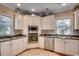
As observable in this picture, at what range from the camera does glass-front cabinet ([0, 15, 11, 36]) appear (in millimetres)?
1667

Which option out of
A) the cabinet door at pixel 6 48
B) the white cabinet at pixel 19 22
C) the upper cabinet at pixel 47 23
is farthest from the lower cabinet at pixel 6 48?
the upper cabinet at pixel 47 23

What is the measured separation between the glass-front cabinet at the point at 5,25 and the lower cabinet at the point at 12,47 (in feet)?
0.80

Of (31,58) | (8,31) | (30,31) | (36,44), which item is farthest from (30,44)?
(31,58)

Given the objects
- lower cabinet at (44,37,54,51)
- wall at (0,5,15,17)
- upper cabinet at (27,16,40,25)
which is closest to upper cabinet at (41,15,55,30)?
upper cabinet at (27,16,40,25)

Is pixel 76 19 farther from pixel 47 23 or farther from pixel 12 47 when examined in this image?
pixel 12 47

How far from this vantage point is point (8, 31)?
70.7 inches

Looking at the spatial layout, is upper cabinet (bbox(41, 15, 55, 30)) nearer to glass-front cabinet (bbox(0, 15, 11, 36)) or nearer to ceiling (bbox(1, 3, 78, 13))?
ceiling (bbox(1, 3, 78, 13))

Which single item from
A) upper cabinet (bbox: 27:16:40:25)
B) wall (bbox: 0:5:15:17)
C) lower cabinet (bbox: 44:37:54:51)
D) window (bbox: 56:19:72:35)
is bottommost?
lower cabinet (bbox: 44:37:54:51)

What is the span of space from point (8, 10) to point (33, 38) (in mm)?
834

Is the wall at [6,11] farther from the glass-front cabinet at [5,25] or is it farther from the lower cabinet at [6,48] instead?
the lower cabinet at [6,48]

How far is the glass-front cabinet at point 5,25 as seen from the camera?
1667 millimetres

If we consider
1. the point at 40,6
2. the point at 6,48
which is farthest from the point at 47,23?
the point at 6,48

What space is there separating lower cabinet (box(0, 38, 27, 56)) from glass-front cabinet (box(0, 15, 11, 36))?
242 millimetres

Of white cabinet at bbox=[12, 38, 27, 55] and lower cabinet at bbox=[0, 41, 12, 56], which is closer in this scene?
lower cabinet at bbox=[0, 41, 12, 56]
